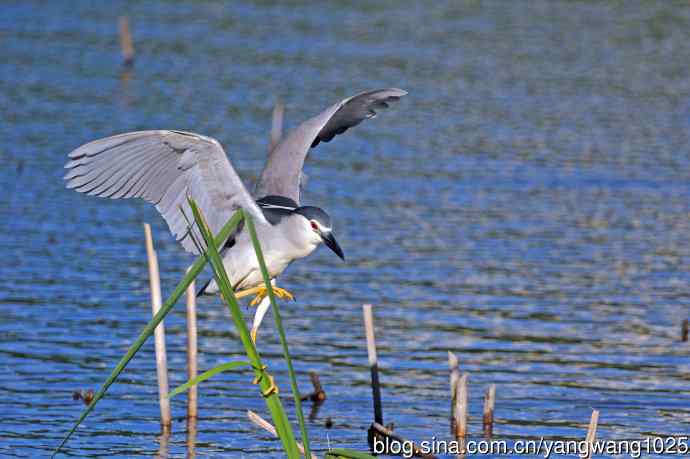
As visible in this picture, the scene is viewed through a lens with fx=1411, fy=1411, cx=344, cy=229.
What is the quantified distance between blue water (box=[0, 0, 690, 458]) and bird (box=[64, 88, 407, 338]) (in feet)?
6.56

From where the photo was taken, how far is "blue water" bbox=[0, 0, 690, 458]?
11688 millimetres

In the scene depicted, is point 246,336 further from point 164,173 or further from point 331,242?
point 164,173

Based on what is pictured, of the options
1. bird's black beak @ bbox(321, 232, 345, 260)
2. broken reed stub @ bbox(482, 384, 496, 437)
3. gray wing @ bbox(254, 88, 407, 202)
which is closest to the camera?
bird's black beak @ bbox(321, 232, 345, 260)

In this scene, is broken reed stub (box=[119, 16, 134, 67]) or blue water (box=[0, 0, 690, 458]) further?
broken reed stub (box=[119, 16, 134, 67])

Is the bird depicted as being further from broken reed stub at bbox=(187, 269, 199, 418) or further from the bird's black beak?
broken reed stub at bbox=(187, 269, 199, 418)

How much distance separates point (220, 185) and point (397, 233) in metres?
9.45

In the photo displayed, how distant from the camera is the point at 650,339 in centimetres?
1384

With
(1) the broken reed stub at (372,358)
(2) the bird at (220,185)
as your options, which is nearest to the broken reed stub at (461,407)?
(1) the broken reed stub at (372,358)

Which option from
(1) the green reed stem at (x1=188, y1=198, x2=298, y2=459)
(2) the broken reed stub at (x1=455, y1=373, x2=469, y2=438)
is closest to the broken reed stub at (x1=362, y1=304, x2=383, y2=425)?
(2) the broken reed stub at (x1=455, y1=373, x2=469, y2=438)

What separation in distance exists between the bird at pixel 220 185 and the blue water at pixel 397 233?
2000mm

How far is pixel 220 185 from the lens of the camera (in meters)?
8.78

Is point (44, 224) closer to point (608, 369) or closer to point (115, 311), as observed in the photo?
point (115, 311)

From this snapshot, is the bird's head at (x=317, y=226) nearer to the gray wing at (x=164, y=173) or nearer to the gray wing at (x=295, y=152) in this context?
the gray wing at (x=164, y=173)

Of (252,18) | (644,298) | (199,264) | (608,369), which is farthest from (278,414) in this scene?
(252,18)
